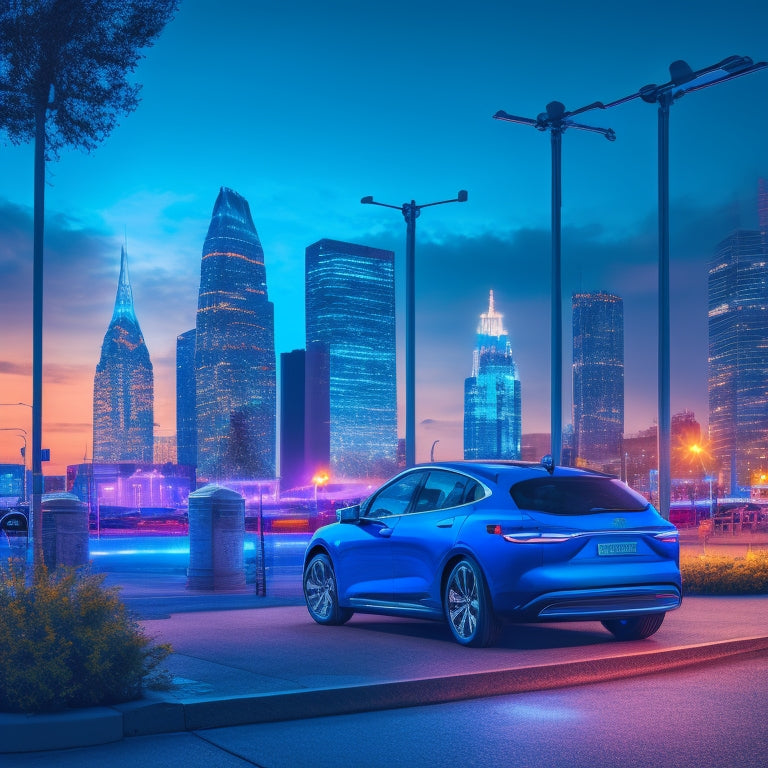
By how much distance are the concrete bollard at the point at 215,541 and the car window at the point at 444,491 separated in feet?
29.5

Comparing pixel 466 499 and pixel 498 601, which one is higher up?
pixel 466 499

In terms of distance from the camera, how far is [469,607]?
9570 mm

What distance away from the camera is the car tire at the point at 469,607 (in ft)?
30.7

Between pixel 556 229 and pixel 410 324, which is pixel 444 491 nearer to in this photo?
pixel 556 229

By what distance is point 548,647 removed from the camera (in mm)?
9664

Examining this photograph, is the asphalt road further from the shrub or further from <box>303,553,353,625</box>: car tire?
<box>303,553,353,625</box>: car tire

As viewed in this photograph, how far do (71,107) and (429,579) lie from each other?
31.6 ft

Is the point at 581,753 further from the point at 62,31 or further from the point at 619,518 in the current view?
the point at 62,31

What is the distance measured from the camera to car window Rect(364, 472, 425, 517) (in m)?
10.9

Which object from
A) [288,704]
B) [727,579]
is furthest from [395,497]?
[727,579]

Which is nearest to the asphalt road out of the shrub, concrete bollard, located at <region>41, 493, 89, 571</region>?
the shrub

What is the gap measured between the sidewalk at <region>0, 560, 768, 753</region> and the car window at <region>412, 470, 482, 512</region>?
1.18 metres

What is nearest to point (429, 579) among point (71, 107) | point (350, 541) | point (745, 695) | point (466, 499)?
point (466, 499)

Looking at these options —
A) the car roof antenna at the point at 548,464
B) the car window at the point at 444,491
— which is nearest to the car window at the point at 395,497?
the car window at the point at 444,491
